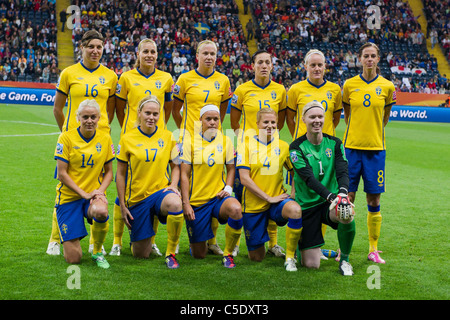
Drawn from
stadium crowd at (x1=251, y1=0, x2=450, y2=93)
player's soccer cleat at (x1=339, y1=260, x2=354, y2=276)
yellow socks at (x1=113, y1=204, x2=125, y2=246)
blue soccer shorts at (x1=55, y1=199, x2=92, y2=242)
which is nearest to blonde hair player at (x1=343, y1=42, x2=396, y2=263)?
player's soccer cleat at (x1=339, y1=260, x2=354, y2=276)

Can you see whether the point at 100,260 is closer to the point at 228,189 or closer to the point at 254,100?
the point at 228,189

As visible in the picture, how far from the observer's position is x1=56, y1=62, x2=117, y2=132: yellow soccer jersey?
5.52 metres

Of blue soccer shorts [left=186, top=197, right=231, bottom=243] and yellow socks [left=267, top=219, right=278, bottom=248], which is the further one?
yellow socks [left=267, top=219, right=278, bottom=248]

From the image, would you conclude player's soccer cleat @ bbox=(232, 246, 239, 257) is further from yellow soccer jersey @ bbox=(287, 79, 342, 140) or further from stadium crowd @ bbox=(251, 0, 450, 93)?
stadium crowd @ bbox=(251, 0, 450, 93)

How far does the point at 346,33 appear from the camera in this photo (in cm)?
3184

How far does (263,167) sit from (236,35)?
2667 centimetres

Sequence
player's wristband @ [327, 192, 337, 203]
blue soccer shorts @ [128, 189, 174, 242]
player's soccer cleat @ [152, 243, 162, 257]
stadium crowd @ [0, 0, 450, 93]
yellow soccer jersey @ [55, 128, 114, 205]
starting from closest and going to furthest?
player's wristband @ [327, 192, 337, 203], yellow soccer jersey @ [55, 128, 114, 205], blue soccer shorts @ [128, 189, 174, 242], player's soccer cleat @ [152, 243, 162, 257], stadium crowd @ [0, 0, 450, 93]

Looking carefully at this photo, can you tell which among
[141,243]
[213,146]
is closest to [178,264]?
[141,243]

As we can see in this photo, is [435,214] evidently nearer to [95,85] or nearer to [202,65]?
[202,65]

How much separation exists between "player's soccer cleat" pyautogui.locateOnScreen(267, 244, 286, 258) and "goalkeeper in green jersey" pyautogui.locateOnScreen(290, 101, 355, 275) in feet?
1.40

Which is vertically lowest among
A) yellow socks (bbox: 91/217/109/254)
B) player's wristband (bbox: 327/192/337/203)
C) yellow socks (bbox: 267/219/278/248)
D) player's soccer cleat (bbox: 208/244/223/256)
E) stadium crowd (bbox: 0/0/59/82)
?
player's soccer cleat (bbox: 208/244/223/256)
